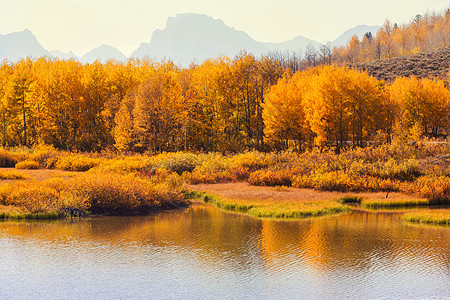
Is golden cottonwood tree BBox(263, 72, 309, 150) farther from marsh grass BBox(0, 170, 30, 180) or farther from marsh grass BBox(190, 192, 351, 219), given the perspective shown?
marsh grass BBox(0, 170, 30, 180)

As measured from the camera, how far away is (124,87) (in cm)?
6272

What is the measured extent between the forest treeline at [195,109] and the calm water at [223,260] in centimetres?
3117

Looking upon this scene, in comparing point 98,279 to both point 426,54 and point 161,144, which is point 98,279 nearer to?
point 161,144

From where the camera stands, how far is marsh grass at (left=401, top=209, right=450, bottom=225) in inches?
799

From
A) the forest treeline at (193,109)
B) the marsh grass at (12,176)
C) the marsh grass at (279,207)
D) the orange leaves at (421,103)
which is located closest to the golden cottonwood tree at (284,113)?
the forest treeline at (193,109)

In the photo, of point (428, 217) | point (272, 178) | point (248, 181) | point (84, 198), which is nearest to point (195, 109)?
point (248, 181)

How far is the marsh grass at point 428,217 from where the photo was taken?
799 inches

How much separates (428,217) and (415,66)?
9563 centimetres

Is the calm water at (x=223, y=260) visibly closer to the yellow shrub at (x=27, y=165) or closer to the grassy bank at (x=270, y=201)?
the grassy bank at (x=270, y=201)

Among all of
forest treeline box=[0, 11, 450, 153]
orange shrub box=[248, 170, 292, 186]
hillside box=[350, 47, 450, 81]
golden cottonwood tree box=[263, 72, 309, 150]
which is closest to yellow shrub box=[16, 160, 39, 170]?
forest treeline box=[0, 11, 450, 153]

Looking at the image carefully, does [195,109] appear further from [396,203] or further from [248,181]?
[396,203]

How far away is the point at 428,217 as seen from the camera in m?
20.6

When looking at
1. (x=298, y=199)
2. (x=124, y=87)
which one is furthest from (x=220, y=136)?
(x=298, y=199)

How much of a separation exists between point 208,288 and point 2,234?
10658 mm
